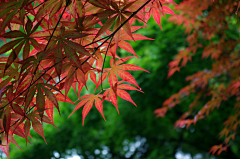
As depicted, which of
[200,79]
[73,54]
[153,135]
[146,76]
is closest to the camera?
[73,54]

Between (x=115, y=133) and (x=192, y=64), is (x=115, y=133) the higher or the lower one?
the lower one

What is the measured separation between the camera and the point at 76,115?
410 cm

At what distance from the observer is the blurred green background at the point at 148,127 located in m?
3.39

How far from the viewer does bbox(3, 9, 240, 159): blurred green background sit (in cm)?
339

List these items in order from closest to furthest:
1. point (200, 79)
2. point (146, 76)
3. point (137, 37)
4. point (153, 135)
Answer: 1. point (137, 37)
2. point (200, 79)
3. point (146, 76)
4. point (153, 135)

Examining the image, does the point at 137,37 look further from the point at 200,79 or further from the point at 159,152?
the point at 159,152

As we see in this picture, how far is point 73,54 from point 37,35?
123 millimetres

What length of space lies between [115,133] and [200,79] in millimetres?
2067

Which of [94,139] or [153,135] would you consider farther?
[94,139]

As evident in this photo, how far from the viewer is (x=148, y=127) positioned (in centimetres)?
352

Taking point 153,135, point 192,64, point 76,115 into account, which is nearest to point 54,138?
point 76,115

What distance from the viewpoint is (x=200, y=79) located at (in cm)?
228

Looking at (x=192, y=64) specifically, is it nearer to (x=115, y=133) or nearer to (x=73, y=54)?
(x=115, y=133)

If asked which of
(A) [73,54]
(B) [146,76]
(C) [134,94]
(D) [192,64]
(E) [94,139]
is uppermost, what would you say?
(A) [73,54]
